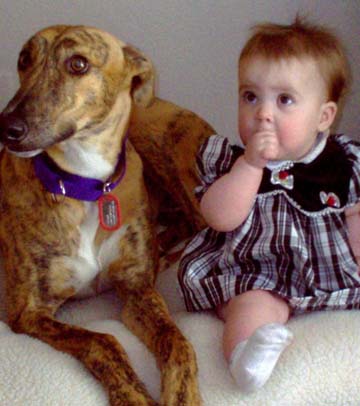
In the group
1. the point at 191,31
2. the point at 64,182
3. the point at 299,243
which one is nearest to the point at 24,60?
the point at 64,182

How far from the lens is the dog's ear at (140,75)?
4.42 feet

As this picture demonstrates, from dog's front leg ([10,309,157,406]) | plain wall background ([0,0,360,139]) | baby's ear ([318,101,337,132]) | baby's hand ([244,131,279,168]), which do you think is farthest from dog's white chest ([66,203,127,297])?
plain wall background ([0,0,360,139])

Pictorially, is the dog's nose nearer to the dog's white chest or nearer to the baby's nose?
the dog's white chest

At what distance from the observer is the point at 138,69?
1356 millimetres

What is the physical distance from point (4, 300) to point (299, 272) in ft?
2.11

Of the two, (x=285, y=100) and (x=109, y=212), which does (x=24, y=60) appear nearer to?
(x=109, y=212)

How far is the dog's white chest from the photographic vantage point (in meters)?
1.30

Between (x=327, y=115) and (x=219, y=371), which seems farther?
(x=327, y=115)

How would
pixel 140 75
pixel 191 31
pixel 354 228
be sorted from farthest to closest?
pixel 191 31 < pixel 140 75 < pixel 354 228

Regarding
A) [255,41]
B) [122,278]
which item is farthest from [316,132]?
[122,278]

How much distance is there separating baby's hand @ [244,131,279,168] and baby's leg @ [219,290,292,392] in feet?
0.82

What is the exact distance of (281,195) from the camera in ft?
4.08

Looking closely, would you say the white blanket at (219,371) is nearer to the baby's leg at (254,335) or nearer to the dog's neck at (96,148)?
the baby's leg at (254,335)

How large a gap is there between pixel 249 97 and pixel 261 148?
4.9 inches
